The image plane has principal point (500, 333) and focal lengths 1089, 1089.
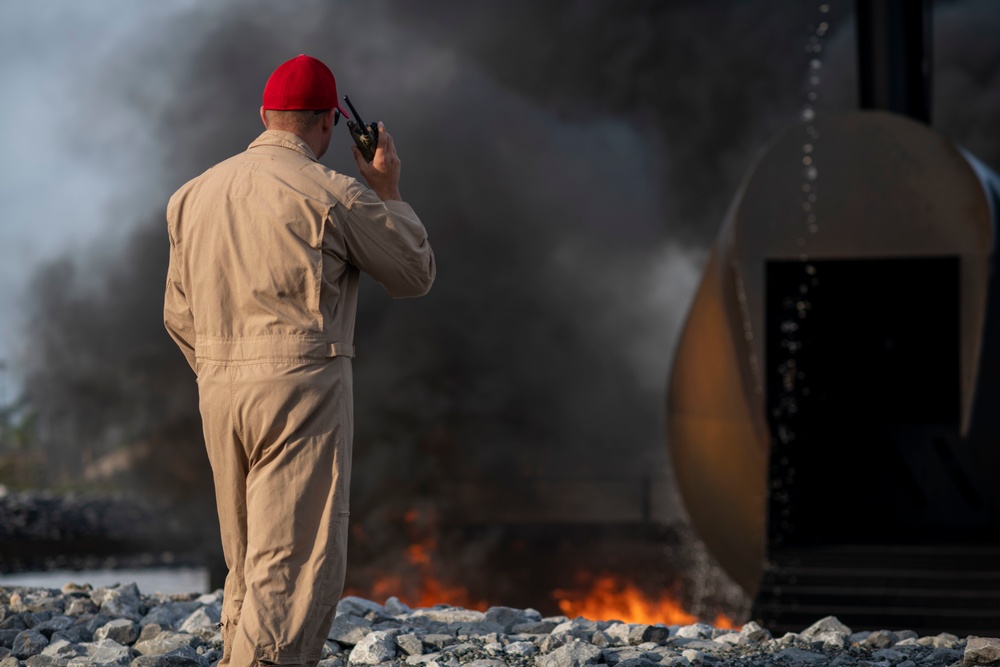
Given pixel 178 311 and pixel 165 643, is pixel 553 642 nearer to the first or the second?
pixel 165 643

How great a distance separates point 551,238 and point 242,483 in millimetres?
21788

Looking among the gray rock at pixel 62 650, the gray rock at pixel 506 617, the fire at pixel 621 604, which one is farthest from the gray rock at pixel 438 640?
the fire at pixel 621 604

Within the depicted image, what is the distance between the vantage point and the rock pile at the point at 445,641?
8.53 ft

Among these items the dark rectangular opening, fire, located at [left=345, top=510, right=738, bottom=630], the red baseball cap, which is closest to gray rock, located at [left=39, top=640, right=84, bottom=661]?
the red baseball cap

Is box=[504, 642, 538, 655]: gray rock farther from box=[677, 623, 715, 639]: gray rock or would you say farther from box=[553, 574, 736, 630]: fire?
box=[553, 574, 736, 630]: fire

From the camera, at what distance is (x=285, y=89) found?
1790mm

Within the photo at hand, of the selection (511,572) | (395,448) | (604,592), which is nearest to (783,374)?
(604,592)

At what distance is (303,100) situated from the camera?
1.80 metres

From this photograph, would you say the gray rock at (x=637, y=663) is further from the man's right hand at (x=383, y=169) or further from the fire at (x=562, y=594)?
the fire at (x=562, y=594)

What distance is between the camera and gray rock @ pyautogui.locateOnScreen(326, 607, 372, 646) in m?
2.79

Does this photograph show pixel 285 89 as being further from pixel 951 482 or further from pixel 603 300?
pixel 603 300

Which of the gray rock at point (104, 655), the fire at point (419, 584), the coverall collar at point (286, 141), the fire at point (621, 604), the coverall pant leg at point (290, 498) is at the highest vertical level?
the coverall collar at point (286, 141)

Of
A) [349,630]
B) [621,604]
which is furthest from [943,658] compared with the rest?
[621,604]

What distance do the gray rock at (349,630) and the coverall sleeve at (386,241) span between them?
1334 mm
